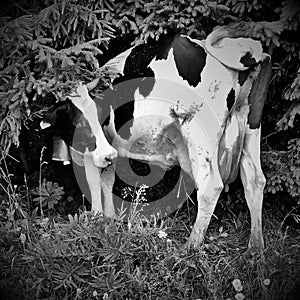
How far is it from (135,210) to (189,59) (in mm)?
814

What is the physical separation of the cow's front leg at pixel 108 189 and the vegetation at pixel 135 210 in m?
0.13

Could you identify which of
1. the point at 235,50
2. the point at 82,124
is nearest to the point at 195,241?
the point at 82,124

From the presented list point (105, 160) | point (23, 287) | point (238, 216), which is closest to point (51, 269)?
point (23, 287)

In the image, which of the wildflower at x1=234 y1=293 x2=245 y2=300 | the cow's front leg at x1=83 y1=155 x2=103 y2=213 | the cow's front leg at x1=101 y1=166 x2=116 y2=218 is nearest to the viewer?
the wildflower at x1=234 y1=293 x2=245 y2=300

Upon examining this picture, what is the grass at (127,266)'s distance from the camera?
2617mm

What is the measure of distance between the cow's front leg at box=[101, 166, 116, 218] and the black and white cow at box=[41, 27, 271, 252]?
3.8 inches

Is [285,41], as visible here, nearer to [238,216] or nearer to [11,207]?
[238,216]

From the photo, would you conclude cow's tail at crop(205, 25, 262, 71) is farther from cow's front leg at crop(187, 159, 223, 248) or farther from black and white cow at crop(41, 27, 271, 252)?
cow's front leg at crop(187, 159, 223, 248)

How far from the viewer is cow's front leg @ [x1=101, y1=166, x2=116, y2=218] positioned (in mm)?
2959

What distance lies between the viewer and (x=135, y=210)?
9.68 feet

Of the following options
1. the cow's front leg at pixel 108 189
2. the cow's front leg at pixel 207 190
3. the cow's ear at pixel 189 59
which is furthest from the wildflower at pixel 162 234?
the cow's ear at pixel 189 59

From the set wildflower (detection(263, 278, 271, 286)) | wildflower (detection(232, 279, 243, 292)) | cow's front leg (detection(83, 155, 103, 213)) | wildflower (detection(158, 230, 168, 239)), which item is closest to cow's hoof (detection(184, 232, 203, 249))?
wildflower (detection(158, 230, 168, 239))

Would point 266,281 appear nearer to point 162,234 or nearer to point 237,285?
point 237,285

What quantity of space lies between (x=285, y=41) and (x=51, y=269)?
1560 mm
